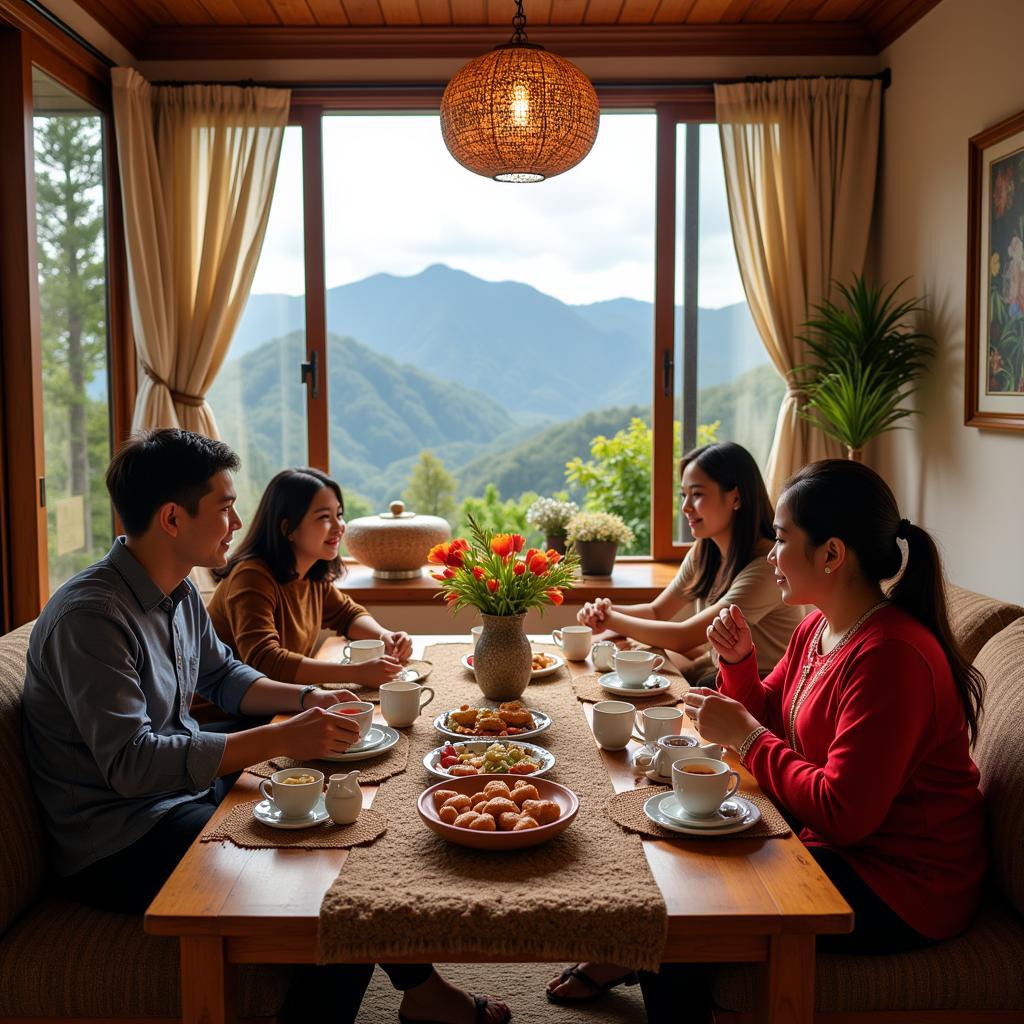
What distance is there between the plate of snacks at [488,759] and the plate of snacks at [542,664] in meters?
0.54

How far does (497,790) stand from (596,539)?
8.33 ft

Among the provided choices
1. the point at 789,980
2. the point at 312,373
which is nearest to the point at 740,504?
the point at 789,980

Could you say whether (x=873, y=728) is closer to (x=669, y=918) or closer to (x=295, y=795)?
(x=669, y=918)

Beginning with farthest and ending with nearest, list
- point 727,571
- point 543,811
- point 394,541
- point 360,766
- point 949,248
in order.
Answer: point 394,541
point 949,248
point 727,571
point 360,766
point 543,811

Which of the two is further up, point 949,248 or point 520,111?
point 520,111

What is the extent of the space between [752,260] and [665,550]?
4.03 ft

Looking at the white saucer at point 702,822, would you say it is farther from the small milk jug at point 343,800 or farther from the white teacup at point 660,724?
the small milk jug at point 343,800

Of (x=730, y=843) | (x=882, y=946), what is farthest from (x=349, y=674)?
(x=882, y=946)

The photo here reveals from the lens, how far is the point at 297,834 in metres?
1.54

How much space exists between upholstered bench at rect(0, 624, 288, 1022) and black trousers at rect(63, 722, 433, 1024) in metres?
0.04

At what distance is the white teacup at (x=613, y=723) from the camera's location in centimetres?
188

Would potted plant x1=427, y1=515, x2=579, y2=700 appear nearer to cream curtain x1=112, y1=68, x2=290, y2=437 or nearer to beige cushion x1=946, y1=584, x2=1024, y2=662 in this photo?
beige cushion x1=946, y1=584, x2=1024, y2=662

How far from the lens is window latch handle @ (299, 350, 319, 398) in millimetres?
4316

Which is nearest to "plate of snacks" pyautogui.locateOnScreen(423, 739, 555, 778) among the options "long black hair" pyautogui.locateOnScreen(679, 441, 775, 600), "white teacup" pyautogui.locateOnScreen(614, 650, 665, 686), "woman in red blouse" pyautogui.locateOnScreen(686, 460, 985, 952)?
"woman in red blouse" pyautogui.locateOnScreen(686, 460, 985, 952)
